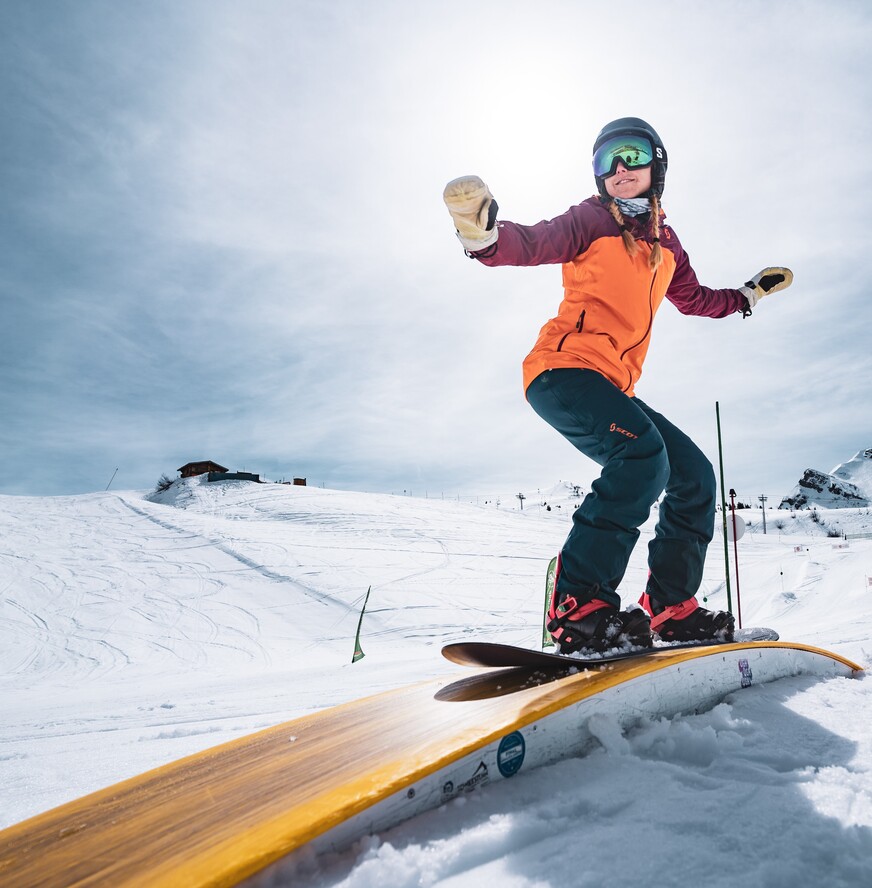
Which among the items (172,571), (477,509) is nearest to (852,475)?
Answer: (477,509)

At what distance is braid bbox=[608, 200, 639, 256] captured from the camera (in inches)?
93.0

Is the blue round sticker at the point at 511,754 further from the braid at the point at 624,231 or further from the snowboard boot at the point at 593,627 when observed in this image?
the braid at the point at 624,231

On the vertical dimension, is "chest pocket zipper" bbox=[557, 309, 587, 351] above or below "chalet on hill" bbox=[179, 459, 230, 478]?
below

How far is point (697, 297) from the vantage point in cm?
312

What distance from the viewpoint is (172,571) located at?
1484 centimetres

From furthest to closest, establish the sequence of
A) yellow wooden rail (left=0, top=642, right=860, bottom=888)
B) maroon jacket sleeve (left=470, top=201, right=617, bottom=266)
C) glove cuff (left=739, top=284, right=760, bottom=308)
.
→ glove cuff (left=739, top=284, right=760, bottom=308) < maroon jacket sleeve (left=470, top=201, right=617, bottom=266) < yellow wooden rail (left=0, top=642, right=860, bottom=888)

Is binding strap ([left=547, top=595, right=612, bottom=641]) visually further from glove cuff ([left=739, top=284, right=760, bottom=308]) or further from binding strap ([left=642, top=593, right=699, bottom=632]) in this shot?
glove cuff ([left=739, top=284, right=760, bottom=308])

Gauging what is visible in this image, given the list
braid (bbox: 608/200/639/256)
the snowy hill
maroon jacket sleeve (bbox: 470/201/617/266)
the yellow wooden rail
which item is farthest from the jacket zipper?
the snowy hill

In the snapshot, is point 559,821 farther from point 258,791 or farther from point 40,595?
point 40,595

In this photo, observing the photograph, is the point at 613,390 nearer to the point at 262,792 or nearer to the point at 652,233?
the point at 652,233

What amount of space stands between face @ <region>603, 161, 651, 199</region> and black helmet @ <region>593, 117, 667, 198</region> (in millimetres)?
28

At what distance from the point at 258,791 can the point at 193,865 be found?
1.08 ft

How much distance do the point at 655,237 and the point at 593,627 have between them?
Result: 65.7 inches

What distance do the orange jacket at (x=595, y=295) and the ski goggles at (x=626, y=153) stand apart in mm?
191
